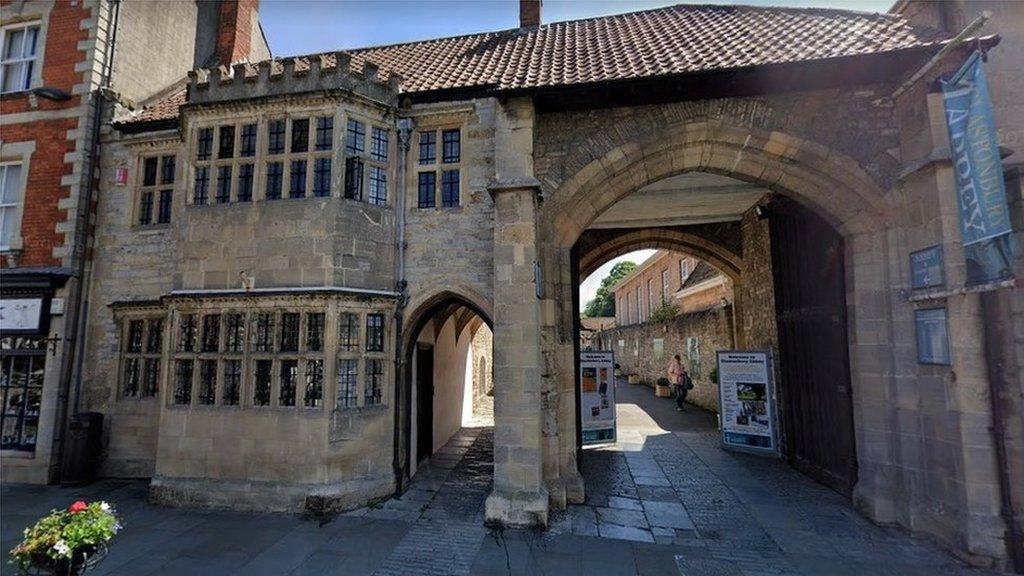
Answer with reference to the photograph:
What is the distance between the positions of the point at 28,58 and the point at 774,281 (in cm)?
1693

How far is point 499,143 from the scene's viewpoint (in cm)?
735

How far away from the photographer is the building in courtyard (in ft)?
20.2

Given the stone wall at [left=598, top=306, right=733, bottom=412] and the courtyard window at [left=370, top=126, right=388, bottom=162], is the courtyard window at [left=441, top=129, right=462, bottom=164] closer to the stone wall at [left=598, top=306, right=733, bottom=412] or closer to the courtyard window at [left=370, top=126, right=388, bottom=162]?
the courtyard window at [left=370, top=126, right=388, bottom=162]

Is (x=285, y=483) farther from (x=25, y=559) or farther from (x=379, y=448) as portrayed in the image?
(x=25, y=559)

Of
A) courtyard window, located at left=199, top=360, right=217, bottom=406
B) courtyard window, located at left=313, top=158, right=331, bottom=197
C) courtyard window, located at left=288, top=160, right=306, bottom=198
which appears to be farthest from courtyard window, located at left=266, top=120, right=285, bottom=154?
courtyard window, located at left=199, top=360, right=217, bottom=406

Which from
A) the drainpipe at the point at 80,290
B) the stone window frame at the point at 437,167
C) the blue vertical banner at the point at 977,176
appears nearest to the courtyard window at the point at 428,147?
the stone window frame at the point at 437,167

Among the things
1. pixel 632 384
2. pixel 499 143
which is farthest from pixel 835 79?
pixel 632 384

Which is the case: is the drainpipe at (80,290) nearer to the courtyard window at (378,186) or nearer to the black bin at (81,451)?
the black bin at (81,451)

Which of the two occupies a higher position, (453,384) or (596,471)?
(453,384)

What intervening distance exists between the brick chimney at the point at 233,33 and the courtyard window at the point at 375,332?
837 centimetres

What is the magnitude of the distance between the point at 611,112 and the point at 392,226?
424 cm

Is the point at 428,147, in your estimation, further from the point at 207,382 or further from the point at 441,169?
the point at 207,382

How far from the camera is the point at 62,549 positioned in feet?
12.8

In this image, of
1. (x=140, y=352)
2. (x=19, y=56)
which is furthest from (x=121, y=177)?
(x=19, y=56)
